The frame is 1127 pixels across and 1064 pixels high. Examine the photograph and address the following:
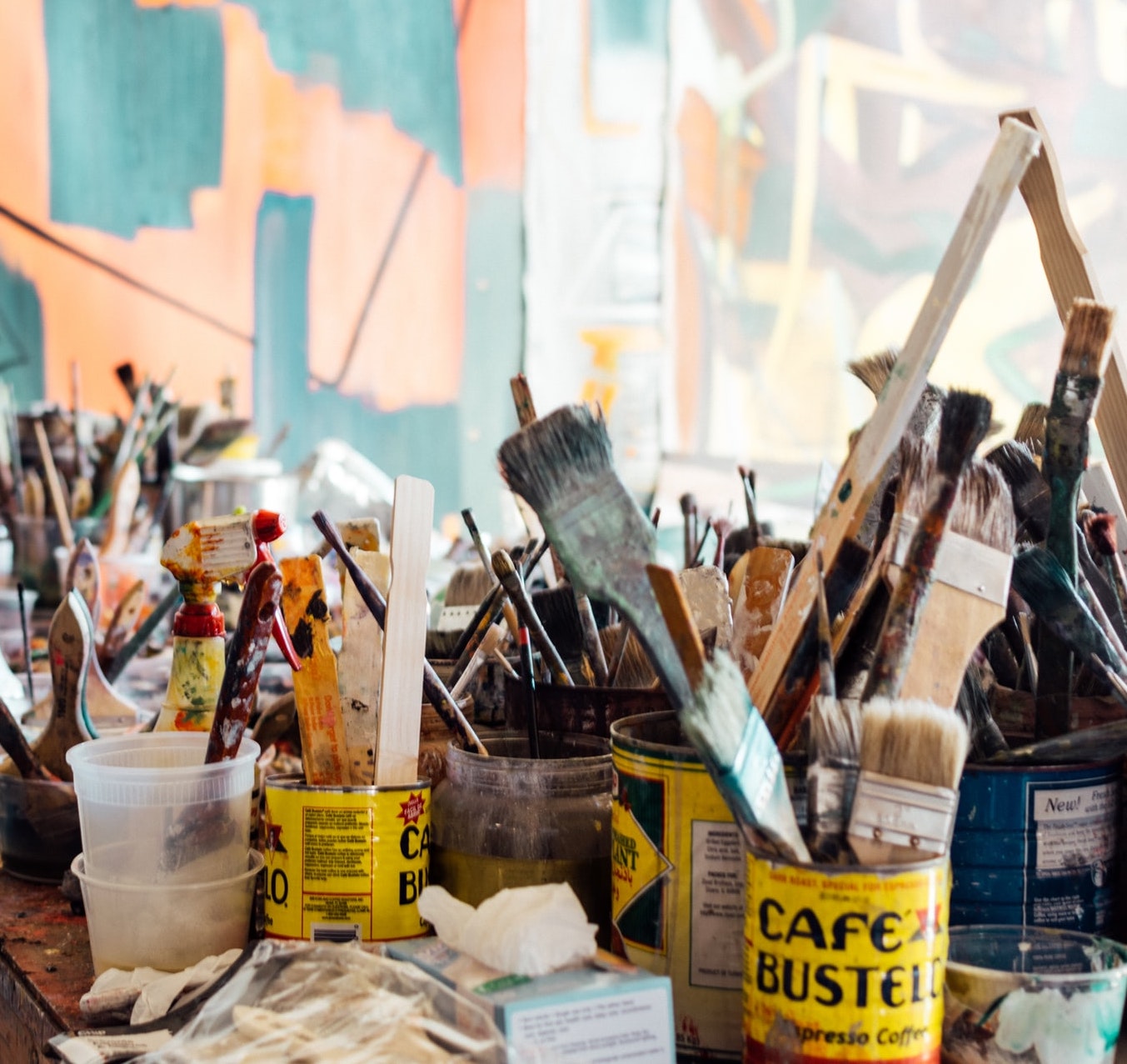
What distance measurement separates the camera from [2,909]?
2.60ft

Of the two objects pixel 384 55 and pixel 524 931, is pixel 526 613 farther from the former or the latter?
pixel 384 55

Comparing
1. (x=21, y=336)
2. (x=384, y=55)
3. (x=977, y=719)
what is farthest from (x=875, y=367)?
(x=384, y=55)

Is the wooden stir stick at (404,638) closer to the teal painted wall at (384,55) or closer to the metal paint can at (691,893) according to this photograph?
the metal paint can at (691,893)

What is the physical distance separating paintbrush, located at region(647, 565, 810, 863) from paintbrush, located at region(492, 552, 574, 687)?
224 mm

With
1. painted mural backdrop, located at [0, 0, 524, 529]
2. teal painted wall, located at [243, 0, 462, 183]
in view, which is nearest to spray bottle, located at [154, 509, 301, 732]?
painted mural backdrop, located at [0, 0, 524, 529]

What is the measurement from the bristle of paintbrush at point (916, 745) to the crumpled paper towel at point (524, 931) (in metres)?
0.15

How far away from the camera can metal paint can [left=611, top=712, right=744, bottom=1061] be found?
21.9 inches

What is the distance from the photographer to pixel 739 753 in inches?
18.5

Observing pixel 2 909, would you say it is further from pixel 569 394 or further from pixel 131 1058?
pixel 569 394

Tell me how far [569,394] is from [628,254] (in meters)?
0.46

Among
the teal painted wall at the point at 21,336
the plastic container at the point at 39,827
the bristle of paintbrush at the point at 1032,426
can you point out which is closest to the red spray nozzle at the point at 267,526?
the plastic container at the point at 39,827

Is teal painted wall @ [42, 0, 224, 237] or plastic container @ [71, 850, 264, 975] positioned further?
teal painted wall @ [42, 0, 224, 237]

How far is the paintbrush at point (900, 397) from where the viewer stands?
53 cm

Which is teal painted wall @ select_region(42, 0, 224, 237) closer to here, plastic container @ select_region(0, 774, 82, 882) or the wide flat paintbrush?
plastic container @ select_region(0, 774, 82, 882)
